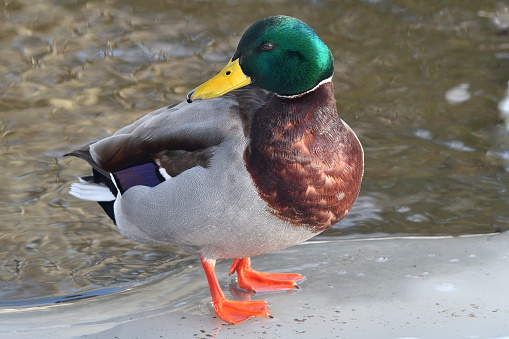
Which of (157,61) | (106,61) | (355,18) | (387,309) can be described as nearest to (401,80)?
(355,18)

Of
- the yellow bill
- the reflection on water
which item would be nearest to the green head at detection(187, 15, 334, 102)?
the yellow bill

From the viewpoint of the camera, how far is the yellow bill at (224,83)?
10.8 feet

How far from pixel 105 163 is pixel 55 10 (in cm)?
399

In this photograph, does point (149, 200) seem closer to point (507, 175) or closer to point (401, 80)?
point (507, 175)

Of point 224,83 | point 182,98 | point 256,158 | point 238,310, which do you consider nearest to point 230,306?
point 238,310

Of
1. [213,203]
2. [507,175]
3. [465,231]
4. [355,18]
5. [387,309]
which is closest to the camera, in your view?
[213,203]

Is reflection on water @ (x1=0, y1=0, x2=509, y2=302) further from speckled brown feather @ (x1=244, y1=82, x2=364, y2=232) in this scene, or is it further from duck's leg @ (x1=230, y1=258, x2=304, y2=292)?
speckled brown feather @ (x1=244, y1=82, x2=364, y2=232)

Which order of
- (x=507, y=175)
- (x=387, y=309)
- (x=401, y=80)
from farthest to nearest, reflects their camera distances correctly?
(x=401, y=80)
(x=507, y=175)
(x=387, y=309)

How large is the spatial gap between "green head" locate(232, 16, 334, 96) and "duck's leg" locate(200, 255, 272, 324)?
0.90m

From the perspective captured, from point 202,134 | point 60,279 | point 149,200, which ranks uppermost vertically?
point 202,134

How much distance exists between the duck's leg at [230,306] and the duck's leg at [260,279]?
0.19 metres

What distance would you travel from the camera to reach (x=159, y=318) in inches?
139

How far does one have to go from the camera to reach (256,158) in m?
3.24

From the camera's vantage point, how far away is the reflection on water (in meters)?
4.29
